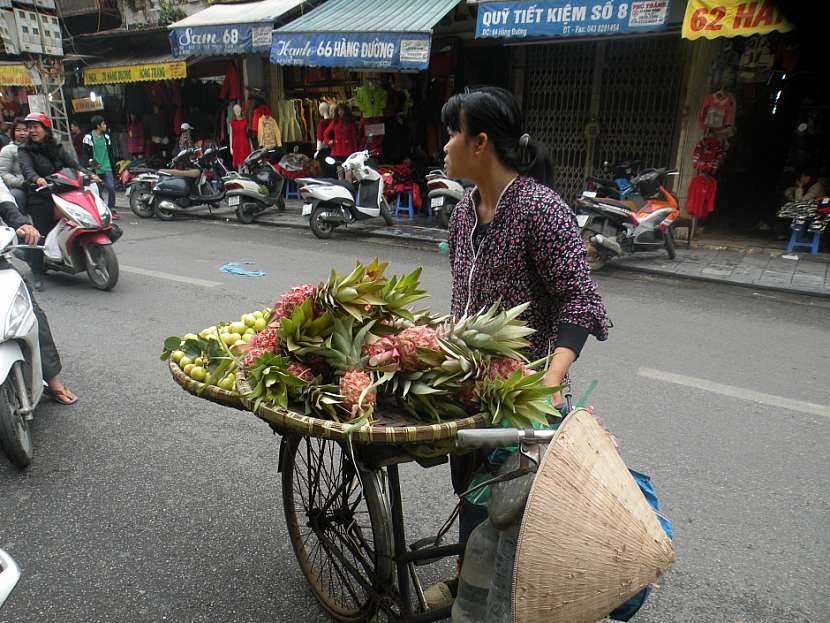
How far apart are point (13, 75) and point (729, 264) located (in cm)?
1590

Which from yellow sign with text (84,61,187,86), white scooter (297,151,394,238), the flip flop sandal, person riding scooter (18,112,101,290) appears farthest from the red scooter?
yellow sign with text (84,61,187,86)

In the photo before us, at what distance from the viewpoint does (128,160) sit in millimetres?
15719

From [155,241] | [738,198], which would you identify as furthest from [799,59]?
[155,241]

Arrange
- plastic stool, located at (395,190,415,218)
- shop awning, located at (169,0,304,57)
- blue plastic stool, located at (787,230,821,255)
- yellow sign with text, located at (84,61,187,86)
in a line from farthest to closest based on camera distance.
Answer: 1. yellow sign with text, located at (84,61,187,86)
2. plastic stool, located at (395,190,415,218)
3. shop awning, located at (169,0,304,57)
4. blue plastic stool, located at (787,230,821,255)

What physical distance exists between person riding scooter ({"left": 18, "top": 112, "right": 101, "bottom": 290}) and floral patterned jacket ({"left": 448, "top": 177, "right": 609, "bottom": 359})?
5.54m

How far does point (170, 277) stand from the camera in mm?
6703

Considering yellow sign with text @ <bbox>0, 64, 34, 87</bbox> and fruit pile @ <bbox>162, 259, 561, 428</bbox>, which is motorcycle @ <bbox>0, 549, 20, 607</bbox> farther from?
yellow sign with text @ <bbox>0, 64, 34, 87</bbox>

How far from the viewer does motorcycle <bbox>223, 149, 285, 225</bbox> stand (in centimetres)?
1041

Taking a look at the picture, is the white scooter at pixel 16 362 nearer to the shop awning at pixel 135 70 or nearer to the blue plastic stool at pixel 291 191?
the blue plastic stool at pixel 291 191

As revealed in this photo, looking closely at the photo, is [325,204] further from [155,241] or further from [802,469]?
[802,469]

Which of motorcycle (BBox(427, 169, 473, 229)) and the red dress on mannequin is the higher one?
the red dress on mannequin

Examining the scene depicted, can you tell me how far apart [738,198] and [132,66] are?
1227cm

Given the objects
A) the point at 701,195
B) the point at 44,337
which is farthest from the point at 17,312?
the point at 701,195

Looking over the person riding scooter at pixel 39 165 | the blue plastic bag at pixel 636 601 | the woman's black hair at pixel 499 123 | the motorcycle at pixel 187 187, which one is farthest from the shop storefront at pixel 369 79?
the blue plastic bag at pixel 636 601
